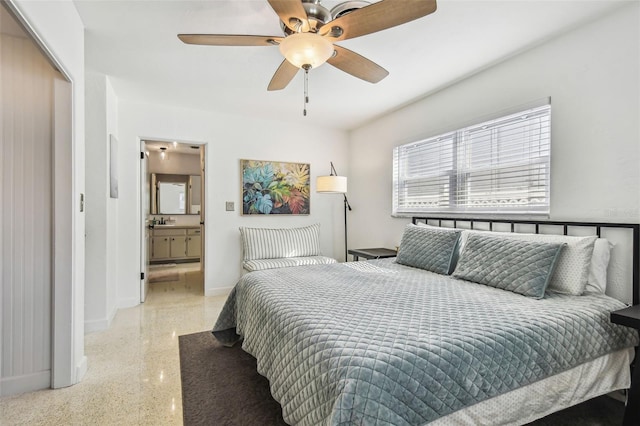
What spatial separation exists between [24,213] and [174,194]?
520 centimetres

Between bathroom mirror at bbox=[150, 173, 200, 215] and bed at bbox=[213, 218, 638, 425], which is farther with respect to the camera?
bathroom mirror at bbox=[150, 173, 200, 215]

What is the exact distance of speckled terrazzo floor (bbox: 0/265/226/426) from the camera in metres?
1.73

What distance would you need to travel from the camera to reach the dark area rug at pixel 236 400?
1.71 m

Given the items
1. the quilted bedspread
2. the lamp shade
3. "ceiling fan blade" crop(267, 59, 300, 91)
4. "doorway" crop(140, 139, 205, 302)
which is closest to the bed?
the quilted bedspread

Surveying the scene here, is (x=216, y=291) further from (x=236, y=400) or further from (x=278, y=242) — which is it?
(x=236, y=400)

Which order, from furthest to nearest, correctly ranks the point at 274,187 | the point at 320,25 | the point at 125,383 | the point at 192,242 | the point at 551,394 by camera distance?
the point at 192,242, the point at 274,187, the point at 125,383, the point at 320,25, the point at 551,394

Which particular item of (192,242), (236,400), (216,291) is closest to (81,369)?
(236,400)

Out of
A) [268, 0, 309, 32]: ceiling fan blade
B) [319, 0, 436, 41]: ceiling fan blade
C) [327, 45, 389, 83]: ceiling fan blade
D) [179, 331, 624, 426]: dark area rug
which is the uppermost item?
[268, 0, 309, 32]: ceiling fan blade

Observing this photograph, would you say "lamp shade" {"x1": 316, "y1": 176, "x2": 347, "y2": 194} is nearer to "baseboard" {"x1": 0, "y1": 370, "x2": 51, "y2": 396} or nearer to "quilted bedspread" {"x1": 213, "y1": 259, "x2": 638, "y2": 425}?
"quilted bedspread" {"x1": 213, "y1": 259, "x2": 638, "y2": 425}

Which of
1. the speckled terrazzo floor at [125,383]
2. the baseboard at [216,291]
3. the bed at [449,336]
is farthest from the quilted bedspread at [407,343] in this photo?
the baseboard at [216,291]

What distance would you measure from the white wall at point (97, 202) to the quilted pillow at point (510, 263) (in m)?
3.23

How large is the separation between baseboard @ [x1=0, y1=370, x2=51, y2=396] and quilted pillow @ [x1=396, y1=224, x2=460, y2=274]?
278 cm

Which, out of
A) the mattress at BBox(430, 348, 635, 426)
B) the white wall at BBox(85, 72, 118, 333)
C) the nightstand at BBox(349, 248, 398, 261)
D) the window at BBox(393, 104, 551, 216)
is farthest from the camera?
the nightstand at BBox(349, 248, 398, 261)

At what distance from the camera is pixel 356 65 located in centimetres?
213
